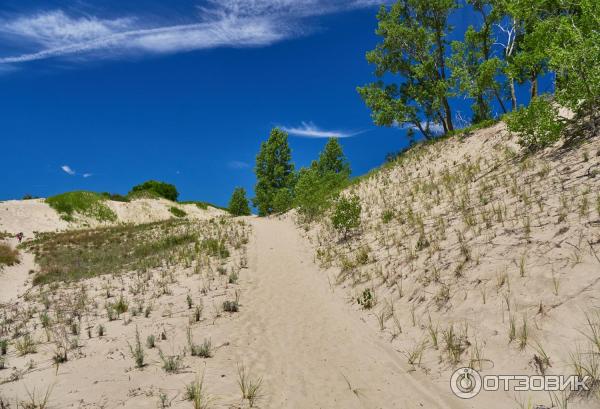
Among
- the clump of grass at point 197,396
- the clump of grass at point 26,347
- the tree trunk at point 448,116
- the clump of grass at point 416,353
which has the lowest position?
the clump of grass at point 416,353

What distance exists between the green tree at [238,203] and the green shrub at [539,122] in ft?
143

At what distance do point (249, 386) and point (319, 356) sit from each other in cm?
173

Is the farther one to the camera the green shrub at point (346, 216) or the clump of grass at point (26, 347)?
the green shrub at point (346, 216)

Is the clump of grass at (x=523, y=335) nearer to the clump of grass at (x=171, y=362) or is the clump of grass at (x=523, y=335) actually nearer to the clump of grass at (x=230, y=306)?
the clump of grass at (x=171, y=362)

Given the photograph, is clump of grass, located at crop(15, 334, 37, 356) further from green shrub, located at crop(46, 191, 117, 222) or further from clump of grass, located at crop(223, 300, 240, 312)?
green shrub, located at crop(46, 191, 117, 222)

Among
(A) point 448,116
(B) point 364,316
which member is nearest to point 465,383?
(B) point 364,316

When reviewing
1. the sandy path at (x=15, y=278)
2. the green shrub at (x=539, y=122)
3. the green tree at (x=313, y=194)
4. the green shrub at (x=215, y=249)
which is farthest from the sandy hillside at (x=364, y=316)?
the green tree at (x=313, y=194)

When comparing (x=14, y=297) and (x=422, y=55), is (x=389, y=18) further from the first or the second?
(x=14, y=297)

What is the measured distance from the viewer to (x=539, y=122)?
13.8 m

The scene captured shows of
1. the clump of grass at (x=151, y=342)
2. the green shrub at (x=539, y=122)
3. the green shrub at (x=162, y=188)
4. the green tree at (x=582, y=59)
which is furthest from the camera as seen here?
the green shrub at (x=162, y=188)

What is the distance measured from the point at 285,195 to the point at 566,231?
3235cm

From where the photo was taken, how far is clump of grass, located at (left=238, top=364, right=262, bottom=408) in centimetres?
539

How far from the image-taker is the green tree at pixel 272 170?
44.2 m

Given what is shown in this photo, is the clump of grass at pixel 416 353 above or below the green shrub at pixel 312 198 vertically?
below
